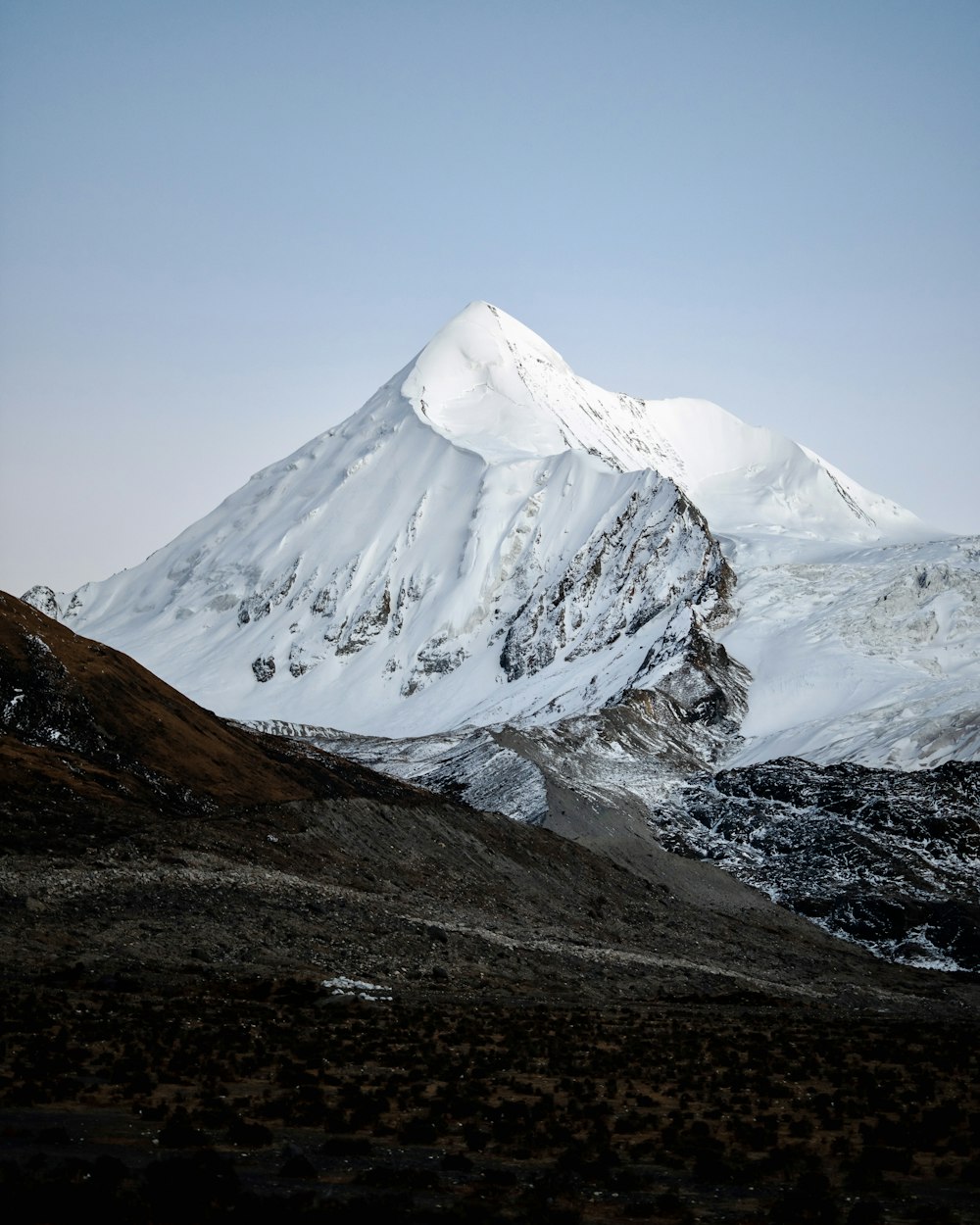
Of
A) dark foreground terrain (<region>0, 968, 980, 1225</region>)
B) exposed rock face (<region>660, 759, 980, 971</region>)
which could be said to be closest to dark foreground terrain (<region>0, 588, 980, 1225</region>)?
dark foreground terrain (<region>0, 968, 980, 1225</region>)

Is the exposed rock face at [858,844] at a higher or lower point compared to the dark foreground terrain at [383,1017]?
higher

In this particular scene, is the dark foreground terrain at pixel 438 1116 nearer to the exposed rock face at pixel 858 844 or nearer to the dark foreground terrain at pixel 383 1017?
the dark foreground terrain at pixel 383 1017

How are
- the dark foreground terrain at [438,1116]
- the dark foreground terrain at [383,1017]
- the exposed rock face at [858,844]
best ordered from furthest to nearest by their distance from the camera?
the exposed rock face at [858,844] < the dark foreground terrain at [383,1017] < the dark foreground terrain at [438,1116]

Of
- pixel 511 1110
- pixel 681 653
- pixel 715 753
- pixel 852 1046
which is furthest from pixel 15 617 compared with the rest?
pixel 681 653

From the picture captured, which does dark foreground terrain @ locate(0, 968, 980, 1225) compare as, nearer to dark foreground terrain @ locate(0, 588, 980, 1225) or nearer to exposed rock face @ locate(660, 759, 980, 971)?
dark foreground terrain @ locate(0, 588, 980, 1225)

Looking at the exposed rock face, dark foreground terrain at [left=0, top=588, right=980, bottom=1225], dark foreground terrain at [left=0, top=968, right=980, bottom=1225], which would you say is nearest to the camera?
dark foreground terrain at [left=0, top=968, right=980, bottom=1225]

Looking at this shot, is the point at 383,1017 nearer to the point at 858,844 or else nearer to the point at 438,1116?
the point at 438,1116

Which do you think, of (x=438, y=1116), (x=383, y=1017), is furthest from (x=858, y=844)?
(x=438, y=1116)

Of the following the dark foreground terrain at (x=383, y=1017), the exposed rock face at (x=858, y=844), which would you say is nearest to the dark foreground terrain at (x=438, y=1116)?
the dark foreground terrain at (x=383, y=1017)
